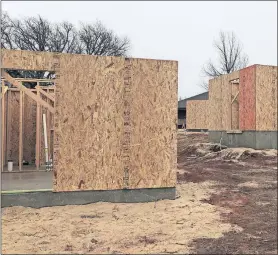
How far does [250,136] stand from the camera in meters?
16.0

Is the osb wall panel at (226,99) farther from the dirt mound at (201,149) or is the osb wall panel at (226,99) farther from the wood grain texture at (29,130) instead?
the wood grain texture at (29,130)

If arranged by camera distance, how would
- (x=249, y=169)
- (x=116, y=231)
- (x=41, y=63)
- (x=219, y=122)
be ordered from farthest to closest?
(x=219, y=122) < (x=249, y=169) < (x=41, y=63) < (x=116, y=231)

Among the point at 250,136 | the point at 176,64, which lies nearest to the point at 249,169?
the point at 250,136

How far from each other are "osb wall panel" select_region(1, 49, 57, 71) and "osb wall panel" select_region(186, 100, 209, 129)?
76.4ft

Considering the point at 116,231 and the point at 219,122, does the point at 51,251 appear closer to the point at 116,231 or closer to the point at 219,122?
the point at 116,231

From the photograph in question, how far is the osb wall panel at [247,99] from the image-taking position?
15.7m

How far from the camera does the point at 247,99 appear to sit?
1623 centimetres

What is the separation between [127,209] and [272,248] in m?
2.77

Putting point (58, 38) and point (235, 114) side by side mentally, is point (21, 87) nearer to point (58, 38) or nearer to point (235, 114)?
point (235, 114)

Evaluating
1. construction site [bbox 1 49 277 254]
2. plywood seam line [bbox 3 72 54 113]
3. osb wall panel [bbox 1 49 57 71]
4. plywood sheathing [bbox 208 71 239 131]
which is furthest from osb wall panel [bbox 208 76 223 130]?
osb wall panel [bbox 1 49 57 71]

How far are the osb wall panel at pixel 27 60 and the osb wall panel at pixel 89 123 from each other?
0.72 ft

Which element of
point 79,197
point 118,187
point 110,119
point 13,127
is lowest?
point 79,197

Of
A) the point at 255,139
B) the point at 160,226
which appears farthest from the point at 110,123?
the point at 255,139

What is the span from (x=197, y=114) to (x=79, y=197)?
79.0 feet
